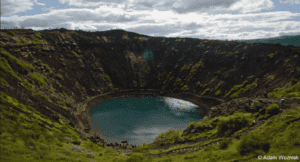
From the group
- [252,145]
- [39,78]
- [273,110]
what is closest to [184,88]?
[273,110]

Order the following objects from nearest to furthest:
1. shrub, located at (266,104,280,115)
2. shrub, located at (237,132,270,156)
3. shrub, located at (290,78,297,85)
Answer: shrub, located at (237,132,270,156) < shrub, located at (266,104,280,115) < shrub, located at (290,78,297,85)

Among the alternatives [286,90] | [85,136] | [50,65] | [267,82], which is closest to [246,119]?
[286,90]

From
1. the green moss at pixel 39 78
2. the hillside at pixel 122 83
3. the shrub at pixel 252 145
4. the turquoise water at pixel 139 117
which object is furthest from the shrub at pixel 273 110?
the green moss at pixel 39 78

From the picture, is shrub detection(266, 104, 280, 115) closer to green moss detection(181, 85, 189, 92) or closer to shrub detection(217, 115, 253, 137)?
shrub detection(217, 115, 253, 137)

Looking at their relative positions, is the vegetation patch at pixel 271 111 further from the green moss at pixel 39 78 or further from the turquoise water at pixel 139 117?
the green moss at pixel 39 78

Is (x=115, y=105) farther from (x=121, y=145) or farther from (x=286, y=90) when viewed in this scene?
(x=286, y=90)

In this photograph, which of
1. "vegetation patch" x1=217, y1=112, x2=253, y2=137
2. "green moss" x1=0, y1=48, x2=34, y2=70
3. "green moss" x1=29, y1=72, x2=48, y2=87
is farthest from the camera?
"green moss" x1=29, y1=72, x2=48, y2=87

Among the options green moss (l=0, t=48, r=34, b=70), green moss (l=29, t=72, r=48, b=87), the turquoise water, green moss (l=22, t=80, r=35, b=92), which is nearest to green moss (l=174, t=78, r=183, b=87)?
the turquoise water
